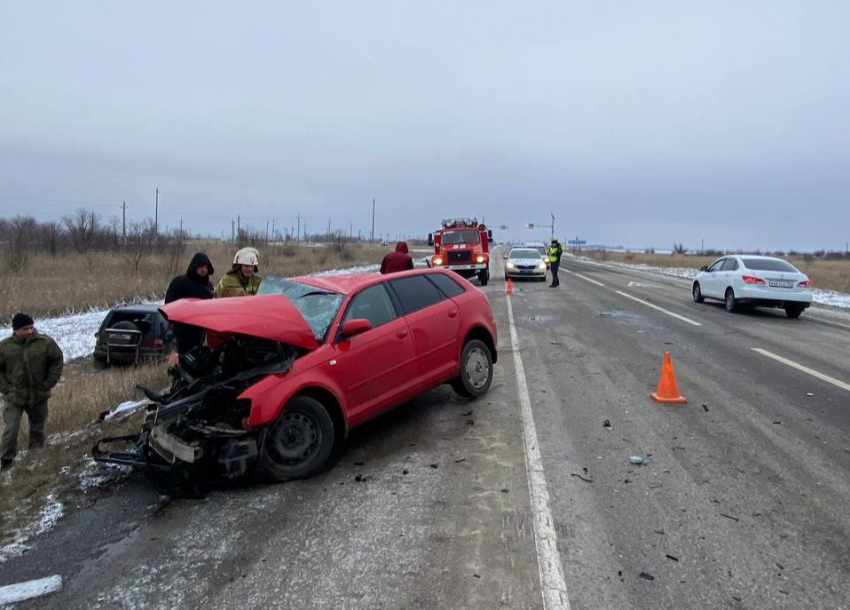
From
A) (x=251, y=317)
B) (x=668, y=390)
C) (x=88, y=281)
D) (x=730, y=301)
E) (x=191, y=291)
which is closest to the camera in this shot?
(x=251, y=317)

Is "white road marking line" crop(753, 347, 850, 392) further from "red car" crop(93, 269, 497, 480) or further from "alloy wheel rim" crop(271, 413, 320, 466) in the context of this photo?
"alloy wheel rim" crop(271, 413, 320, 466)

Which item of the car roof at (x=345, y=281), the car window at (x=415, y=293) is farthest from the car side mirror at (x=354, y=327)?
the car window at (x=415, y=293)

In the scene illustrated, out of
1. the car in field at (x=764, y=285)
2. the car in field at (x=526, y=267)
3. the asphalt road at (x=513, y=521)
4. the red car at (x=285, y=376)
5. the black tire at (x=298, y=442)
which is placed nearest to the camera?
the asphalt road at (x=513, y=521)

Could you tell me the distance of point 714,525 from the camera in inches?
152

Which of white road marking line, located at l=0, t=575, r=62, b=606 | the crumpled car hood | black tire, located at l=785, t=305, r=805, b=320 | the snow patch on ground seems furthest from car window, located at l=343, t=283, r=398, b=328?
black tire, located at l=785, t=305, r=805, b=320

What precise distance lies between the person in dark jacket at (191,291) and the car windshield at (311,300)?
719 millimetres

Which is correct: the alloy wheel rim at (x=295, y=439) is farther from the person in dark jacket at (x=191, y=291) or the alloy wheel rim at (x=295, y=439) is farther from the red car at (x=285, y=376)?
the person in dark jacket at (x=191, y=291)

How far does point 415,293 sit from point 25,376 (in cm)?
448

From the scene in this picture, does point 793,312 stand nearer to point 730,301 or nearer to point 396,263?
point 730,301

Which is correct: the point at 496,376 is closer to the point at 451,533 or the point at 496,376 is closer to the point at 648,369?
the point at 648,369

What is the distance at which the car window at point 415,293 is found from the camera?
613 cm

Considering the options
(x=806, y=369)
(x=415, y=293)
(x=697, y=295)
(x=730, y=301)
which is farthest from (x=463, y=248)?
(x=415, y=293)

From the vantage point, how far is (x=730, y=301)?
15.6 meters

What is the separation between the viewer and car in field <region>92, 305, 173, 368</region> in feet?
37.3
